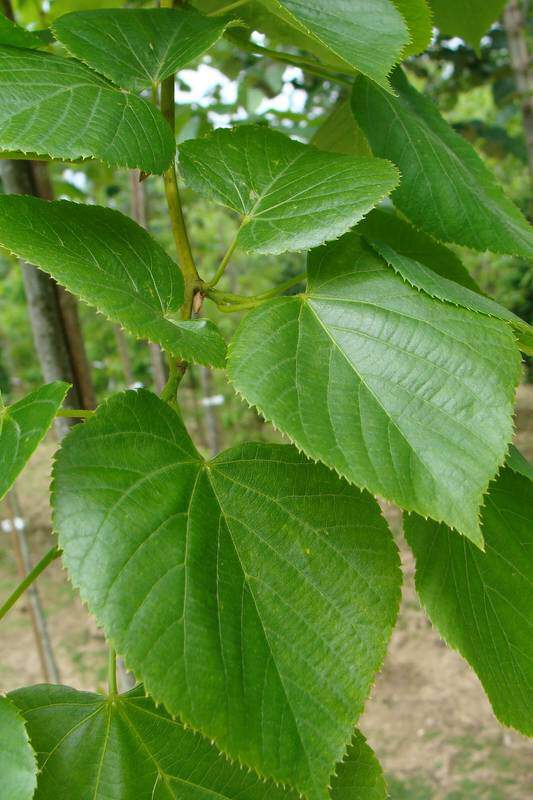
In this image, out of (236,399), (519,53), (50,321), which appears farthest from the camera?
(519,53)

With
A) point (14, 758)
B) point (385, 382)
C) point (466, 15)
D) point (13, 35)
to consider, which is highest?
point (466, 15)

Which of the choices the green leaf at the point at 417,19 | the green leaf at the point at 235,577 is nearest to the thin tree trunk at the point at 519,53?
the green leaf at the point at 417,19

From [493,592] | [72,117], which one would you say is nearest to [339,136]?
[72,117]

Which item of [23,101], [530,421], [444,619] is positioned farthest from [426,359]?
[530,421]

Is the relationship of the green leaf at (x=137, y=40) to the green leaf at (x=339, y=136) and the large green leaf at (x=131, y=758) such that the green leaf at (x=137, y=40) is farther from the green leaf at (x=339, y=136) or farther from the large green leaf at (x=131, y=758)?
the large green leaf at (x=131, y=758)

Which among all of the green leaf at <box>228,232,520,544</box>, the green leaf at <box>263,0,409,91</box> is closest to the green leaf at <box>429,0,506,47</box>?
the green leaf at <box>263,0,409,91</box>

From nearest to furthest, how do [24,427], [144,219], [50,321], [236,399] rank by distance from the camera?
[24,427] → [50,321] → [144,219] → [236,399]

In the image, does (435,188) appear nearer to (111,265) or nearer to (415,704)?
(111,265)
